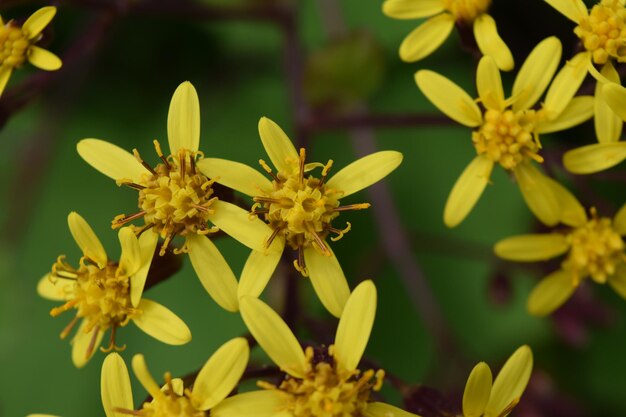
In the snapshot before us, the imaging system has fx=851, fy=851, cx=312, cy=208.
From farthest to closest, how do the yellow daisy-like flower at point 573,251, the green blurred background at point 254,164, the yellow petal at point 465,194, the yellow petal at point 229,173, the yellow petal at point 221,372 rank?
the green blurred background at point 254,164 < the yellow daisy-like flower at point 573,251 < the yellow petal at point 465,194 < the yellow petal at point 229,173 < the yellow petal at point 221,372

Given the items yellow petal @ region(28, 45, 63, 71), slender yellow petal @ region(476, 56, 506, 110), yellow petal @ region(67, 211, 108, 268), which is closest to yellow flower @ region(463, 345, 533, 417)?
slender yellow petal @ region(476, 56, 506, 110)

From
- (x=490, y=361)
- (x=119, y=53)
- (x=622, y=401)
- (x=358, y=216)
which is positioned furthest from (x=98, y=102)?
(x=622, y=401)

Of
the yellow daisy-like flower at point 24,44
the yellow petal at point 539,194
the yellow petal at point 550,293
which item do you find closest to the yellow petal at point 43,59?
the yellow daisy-like flower at point 24,44

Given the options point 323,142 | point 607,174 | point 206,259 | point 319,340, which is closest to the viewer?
point 206,259

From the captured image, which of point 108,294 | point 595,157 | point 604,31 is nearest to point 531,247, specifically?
point 595,157

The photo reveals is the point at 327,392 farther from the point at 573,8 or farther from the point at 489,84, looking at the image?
the point at 573,8

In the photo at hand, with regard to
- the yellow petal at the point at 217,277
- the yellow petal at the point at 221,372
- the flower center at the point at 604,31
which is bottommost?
the yellow petal at the point at 221,372

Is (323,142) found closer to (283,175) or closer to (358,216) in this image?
(358,216)

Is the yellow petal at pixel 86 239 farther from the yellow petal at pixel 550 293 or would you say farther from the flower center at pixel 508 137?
the yellow petal at pixel 550 293
